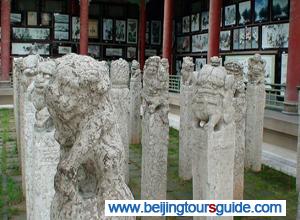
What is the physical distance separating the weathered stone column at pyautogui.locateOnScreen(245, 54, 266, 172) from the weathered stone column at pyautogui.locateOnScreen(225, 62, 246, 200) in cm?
107

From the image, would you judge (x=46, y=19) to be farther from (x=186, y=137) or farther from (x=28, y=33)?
(x=186, y=137)

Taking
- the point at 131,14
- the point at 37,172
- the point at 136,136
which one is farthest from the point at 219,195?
the point at 131,14

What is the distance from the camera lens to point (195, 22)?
1944 cm

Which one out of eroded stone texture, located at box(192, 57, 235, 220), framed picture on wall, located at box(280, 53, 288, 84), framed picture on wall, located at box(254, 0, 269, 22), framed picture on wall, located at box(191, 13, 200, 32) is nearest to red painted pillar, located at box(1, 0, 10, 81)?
framed picture on wall, located at box(191, 13, 200, 32)

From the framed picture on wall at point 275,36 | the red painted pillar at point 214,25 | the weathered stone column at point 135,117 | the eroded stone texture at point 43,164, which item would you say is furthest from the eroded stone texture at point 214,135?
the red painted pillar at point 214,25

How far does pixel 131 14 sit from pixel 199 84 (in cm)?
1784

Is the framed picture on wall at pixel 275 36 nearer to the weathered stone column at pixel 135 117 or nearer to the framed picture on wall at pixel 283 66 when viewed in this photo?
the framed picture on wall at pixel 283 66

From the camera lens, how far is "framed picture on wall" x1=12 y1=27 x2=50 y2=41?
19781mm

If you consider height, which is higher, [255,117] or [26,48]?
[26,48]

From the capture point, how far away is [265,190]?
22.8 feet

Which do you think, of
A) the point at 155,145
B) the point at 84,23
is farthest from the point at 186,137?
the point at 84,23

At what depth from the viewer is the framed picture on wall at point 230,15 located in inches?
632

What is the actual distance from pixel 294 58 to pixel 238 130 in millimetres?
4530

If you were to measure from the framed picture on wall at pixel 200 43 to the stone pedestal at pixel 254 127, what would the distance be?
1052 centimetres
